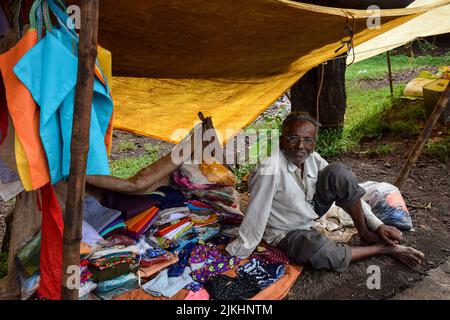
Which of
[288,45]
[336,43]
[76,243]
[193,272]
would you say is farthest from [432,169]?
[76,243]

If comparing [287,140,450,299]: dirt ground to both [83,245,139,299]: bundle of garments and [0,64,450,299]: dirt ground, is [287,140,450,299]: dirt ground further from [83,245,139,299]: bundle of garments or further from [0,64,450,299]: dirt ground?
[83,245,139,299]: bundle of garments

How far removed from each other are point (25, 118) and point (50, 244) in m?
0.78

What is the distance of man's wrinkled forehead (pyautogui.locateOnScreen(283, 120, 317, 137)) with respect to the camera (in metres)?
2.56

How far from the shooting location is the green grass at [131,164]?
498 cm

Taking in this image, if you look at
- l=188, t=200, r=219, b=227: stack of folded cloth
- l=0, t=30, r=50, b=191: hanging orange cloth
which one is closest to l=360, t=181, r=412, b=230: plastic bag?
l=188, t=200, r=219, b=227: stack of folded cloth

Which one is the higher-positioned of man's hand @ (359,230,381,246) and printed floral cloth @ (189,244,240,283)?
man's hand @ (359,230,381,246)

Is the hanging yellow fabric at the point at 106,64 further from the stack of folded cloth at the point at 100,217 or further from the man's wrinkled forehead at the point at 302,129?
the man's wrinkled forehead at the point at 302,129

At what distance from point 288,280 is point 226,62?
156 cm

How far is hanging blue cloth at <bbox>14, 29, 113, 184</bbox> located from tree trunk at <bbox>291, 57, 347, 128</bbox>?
3349mm

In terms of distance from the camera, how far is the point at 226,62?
2.84 meters

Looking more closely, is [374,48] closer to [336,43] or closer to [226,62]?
[336,43]

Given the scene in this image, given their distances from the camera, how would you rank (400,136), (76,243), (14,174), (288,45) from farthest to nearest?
(400,136) → (288,45) → (14,174) → (76,243)

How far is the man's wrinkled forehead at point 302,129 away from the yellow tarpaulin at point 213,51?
55 centimetres

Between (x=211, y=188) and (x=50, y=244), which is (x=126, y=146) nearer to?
(x=211, y=188)
